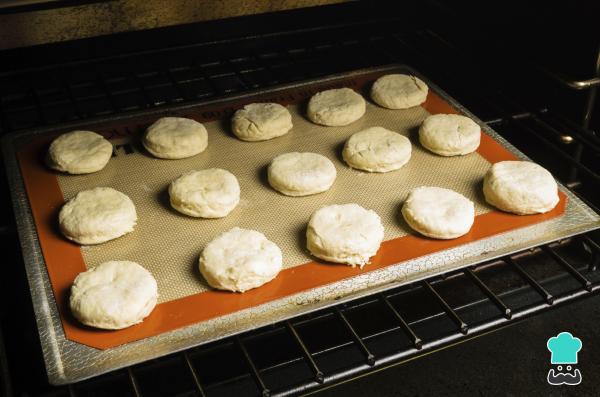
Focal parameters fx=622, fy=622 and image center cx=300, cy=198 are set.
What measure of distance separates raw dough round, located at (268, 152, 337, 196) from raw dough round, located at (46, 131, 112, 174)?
49 cm

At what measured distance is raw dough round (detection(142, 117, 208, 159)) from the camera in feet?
5.96

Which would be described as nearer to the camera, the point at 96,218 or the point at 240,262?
the point at 240,262

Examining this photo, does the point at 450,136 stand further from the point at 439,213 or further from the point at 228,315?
the point at 228,315

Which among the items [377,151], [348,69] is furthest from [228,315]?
[348,69]

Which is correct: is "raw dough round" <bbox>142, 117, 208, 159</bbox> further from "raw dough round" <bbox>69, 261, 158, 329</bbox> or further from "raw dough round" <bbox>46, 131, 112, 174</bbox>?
"raw dough round" <bbox>69, 261, 158, 329</bbox>

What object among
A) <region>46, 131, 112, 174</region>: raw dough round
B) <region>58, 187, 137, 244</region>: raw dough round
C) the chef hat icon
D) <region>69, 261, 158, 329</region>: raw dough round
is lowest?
the chef hat icon

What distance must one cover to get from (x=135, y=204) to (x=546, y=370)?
51.5 inches

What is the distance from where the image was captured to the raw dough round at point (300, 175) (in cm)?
169

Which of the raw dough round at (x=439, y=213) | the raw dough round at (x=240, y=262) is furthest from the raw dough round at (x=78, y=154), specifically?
the raw dough round at (x=439, y=213)

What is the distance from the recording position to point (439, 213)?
5.14ft

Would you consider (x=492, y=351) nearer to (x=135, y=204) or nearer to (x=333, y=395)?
(x=333, y=395)

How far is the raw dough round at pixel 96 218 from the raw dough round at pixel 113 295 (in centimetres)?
13

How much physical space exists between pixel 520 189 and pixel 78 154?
121cm

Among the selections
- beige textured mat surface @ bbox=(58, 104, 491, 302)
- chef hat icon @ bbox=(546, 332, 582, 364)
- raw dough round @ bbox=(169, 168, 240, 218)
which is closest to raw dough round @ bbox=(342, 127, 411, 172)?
beige textured mat surface @ bbox=(58, 104, 491, 302)
